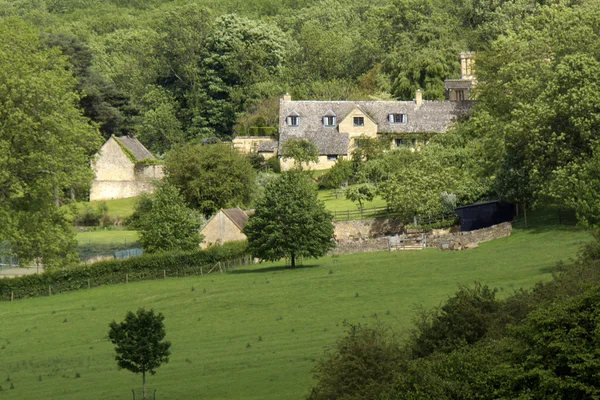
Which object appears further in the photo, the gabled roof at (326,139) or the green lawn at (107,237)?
the gabled roof at (326,139)

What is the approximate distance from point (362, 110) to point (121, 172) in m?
19.4

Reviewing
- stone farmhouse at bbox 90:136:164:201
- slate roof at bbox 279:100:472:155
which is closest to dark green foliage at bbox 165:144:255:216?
slate roof at bbox 279:100:472:155

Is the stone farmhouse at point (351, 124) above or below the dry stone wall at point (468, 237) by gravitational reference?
above

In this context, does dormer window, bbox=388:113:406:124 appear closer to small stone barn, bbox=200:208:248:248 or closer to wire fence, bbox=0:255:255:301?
small stone barn, bbox=200:208:248:248

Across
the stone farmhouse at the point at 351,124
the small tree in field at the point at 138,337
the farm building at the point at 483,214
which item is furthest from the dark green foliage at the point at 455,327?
the stone farmhouse at the point at 351,124

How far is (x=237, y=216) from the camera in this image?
77.7 m

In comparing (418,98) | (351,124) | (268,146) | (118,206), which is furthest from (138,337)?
(418,98)

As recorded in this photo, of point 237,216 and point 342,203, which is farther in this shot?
point 342,203

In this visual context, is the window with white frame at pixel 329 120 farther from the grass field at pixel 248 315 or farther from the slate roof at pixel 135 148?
the grass field at pixel 248 315

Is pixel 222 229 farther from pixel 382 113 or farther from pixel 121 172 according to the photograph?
pixel 382 113

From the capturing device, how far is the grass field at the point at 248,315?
4388 cm

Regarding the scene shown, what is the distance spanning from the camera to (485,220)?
73438 mm

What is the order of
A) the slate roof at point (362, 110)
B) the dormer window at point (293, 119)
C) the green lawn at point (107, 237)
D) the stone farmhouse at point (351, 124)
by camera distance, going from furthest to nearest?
1. the dormer window at point (293, 119)
2. the slate roof at point (362, 110)
3. the stone farmhouse at point (351, 124)
4. the green lawn at point (107, 237)

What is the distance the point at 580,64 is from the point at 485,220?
32.4ft
